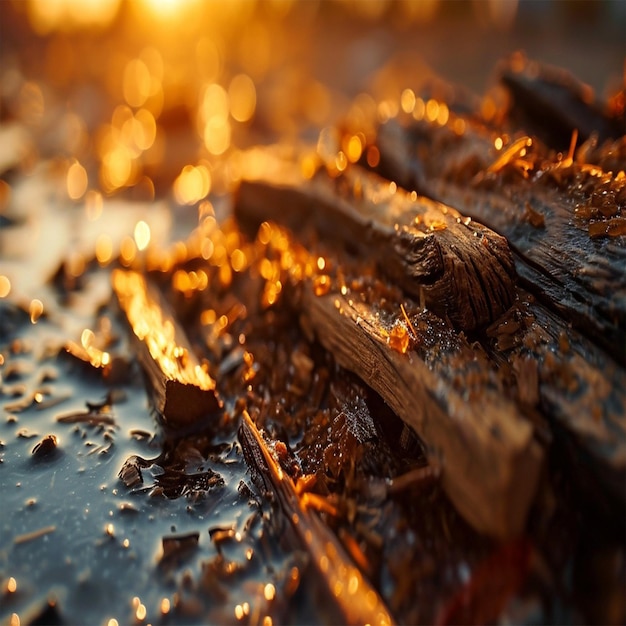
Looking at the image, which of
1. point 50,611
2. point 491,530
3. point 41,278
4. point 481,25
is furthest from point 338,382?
point 481,25

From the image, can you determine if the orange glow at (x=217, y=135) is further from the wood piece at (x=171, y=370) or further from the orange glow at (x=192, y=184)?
the wood piece at (x=171, y=370)

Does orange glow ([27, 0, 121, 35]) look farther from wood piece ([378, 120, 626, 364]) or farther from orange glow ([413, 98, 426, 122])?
wood piece ([378, 120, 626, 364])

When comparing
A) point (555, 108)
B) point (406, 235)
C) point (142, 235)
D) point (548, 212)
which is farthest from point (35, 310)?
point (555, 108)

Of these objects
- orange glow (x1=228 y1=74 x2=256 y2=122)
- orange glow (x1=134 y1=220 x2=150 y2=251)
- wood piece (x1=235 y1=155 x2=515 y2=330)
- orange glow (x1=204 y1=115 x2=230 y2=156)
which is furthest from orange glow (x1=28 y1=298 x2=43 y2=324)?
orange glow (x1=228 y1=74 x2=256 y2=122)

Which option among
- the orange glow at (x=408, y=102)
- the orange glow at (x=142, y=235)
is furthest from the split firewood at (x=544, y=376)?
the orange glow at (x=142, y=235)

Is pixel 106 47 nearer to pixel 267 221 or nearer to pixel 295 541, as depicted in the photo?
pixel 267 221
